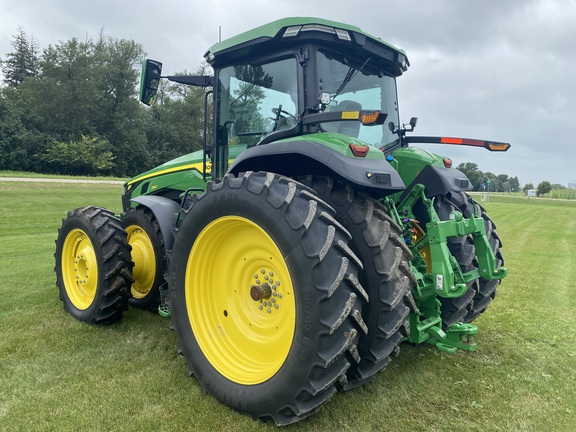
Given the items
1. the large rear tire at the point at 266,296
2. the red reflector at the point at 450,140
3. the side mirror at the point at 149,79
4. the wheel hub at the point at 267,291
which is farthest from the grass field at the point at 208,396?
the side mirror at the point at 149,79

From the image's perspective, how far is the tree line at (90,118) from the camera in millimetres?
34031

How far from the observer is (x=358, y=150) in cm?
263

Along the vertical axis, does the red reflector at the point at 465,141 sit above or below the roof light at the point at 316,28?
below

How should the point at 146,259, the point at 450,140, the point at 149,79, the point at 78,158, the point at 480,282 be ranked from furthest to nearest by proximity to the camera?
the point at 78,158
the point at 146,259
the point at 480,282
the point at 450,140
the point at 149,79

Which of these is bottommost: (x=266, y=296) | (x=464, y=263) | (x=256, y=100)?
(x=266, y=296)

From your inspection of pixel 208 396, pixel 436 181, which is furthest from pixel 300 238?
pixel 436 181

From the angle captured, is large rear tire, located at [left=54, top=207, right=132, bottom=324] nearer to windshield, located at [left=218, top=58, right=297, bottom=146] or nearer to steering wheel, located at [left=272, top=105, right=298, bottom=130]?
windshield, located at [left=218, top=58, right=297, bottom=146]

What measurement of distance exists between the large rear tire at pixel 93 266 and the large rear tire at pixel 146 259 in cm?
32

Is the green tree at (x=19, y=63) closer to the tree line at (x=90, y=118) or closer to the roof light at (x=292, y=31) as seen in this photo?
the tree line at (x=90, y=118)

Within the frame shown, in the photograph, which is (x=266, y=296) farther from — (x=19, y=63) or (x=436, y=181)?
(x=19, y=63)

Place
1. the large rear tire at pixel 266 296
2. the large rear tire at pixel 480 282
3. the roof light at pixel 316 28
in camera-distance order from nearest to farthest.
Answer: the large rear tire at pixel 266 296
the roof light at pixel 316 28
the large rear tire at pixel 480 282

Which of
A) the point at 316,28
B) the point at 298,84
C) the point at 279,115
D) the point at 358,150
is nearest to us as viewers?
the point at 358,150

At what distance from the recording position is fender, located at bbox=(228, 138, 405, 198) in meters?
2.51

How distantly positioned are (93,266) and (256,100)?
2.27 m
